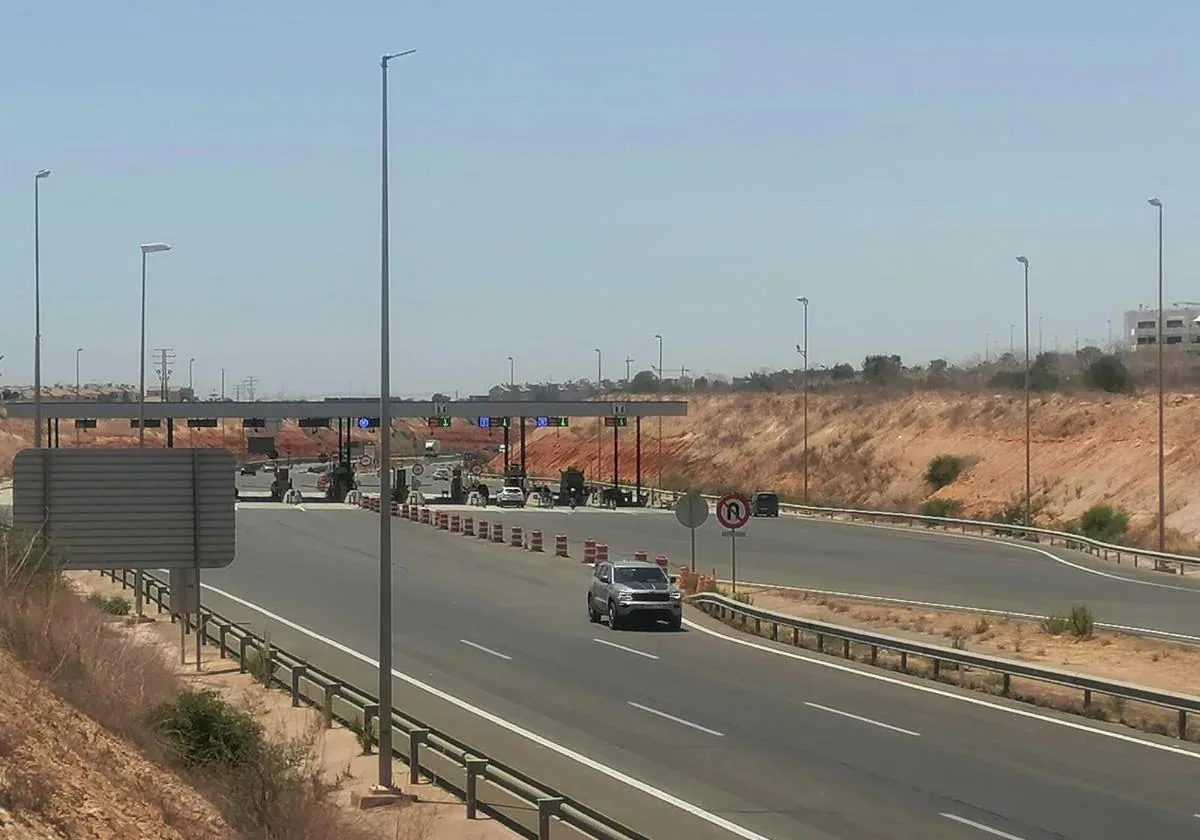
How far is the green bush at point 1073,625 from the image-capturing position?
3198cm

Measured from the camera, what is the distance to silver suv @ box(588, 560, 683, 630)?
34281 millimetres

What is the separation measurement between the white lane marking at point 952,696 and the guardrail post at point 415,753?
30.3 ft

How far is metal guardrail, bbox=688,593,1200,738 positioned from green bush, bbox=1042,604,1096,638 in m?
4.62

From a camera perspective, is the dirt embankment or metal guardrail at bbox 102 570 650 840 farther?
the dirt embankment

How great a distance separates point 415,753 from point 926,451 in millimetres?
87244

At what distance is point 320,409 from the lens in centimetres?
8319

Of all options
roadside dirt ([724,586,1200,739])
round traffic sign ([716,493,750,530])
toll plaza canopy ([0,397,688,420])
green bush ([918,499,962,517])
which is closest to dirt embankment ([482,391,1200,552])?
green bush ([918,499,962,517])

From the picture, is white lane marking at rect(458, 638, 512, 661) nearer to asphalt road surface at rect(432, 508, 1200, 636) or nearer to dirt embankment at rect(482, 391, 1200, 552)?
asphalt road surface at rect(432, 508, 1200, 636)

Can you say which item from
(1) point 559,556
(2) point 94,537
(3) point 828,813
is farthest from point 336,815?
(1) point 559,556

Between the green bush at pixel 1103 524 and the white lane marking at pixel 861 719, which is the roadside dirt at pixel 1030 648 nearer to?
the white lane marking at pixel 861 719

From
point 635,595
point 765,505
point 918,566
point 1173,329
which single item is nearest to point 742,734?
point 635,595

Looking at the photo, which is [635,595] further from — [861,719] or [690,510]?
[861,719]

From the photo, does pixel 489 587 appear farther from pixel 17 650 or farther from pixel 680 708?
pixel 17 650

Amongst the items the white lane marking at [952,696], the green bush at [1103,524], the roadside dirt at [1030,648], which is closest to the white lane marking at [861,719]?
the white lane marking at [952,696]
